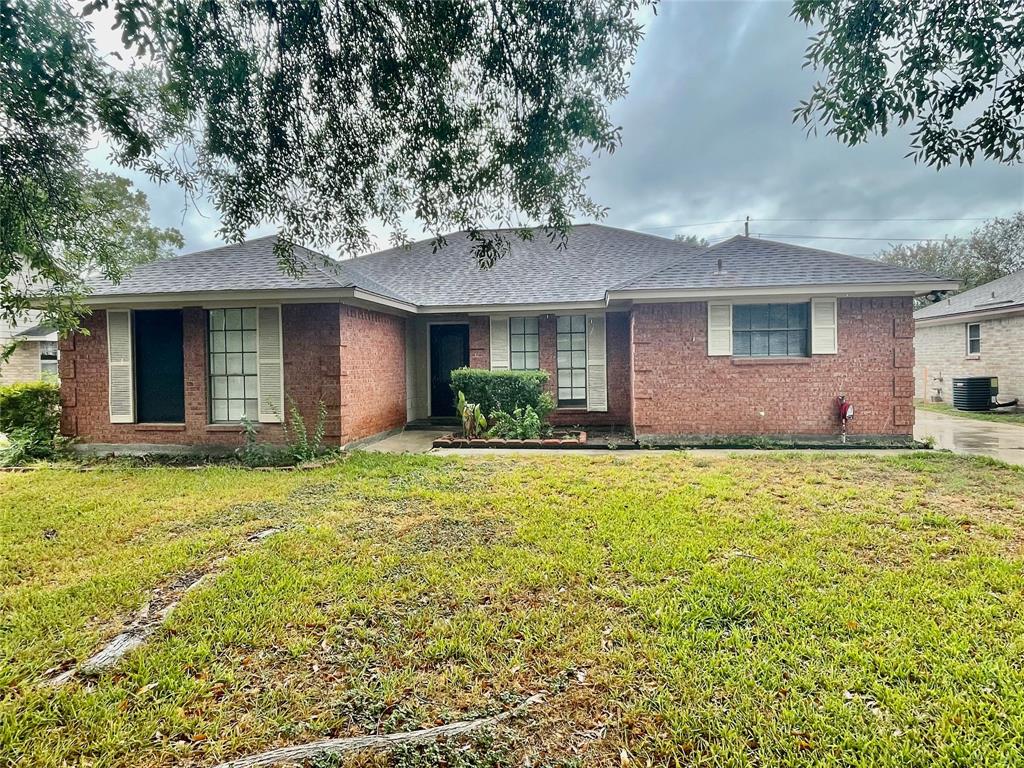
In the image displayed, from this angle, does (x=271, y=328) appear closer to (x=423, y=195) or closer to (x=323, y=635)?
(x=423, y=195)

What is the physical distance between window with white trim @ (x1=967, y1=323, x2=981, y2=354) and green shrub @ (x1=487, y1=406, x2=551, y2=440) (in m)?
15.4

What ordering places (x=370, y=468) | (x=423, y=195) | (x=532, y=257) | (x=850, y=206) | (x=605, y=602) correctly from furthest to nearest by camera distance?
(x=850, y=206), (x=532, y=257), (x=370, y=468), (x=423, y=195), (x=605, y=602)

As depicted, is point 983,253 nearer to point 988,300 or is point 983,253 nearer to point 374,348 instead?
point 988,300

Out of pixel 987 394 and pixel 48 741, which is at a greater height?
pixel 987 394

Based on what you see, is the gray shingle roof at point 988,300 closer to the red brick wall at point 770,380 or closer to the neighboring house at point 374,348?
the red brick wall at point 770,380

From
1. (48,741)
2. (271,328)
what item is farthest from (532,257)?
(48,741)

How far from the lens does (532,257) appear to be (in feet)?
42.9

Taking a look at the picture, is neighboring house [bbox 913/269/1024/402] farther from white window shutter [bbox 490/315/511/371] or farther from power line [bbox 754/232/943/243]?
white window shutter [bbox 490/315/511/371]

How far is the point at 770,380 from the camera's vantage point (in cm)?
883

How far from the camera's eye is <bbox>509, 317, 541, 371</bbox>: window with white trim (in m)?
11.1

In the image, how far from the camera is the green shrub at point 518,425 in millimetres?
9242

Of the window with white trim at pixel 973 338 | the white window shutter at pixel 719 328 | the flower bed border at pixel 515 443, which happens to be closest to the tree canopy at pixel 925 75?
the white window shutter at pixel 719 328

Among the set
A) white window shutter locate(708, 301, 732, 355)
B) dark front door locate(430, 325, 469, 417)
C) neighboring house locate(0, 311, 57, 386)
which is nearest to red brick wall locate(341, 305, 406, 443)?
dark front door locate(430, 325, 469, 417)

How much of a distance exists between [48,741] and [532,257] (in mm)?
12214
